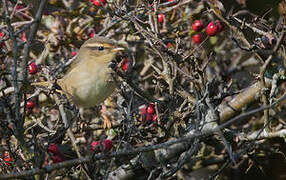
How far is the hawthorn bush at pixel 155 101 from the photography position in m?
2.15

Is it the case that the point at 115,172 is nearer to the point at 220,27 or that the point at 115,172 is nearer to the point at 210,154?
the point at 210,154

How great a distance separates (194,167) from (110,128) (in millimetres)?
819

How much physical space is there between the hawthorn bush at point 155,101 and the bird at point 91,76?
10cm

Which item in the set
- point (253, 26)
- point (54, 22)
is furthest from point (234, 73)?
point (54, 22)

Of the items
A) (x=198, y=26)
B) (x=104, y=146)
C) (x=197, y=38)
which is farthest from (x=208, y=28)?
(x=104, y=146)

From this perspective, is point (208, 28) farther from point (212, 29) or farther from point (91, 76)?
point (91, 76)

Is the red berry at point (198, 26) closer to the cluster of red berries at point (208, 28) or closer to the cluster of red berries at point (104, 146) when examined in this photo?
the cluster of red berries at point (208, 28)

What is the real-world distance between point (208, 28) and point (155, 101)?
0.90 meters

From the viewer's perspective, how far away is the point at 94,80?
2.97 metres

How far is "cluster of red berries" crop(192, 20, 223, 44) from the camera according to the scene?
3223 millimetres

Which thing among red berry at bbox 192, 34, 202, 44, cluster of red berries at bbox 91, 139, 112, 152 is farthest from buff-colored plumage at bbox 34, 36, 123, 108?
red berry at bbox 192, 34, 202, 44

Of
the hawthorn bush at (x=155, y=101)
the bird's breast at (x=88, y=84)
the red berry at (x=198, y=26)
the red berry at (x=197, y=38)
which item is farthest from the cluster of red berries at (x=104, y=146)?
the red berry at (x=197, y=38)

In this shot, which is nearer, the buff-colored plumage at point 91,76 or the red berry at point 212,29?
the buff-colored plumage at point 91,76

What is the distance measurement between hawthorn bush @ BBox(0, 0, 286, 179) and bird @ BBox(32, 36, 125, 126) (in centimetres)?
10
